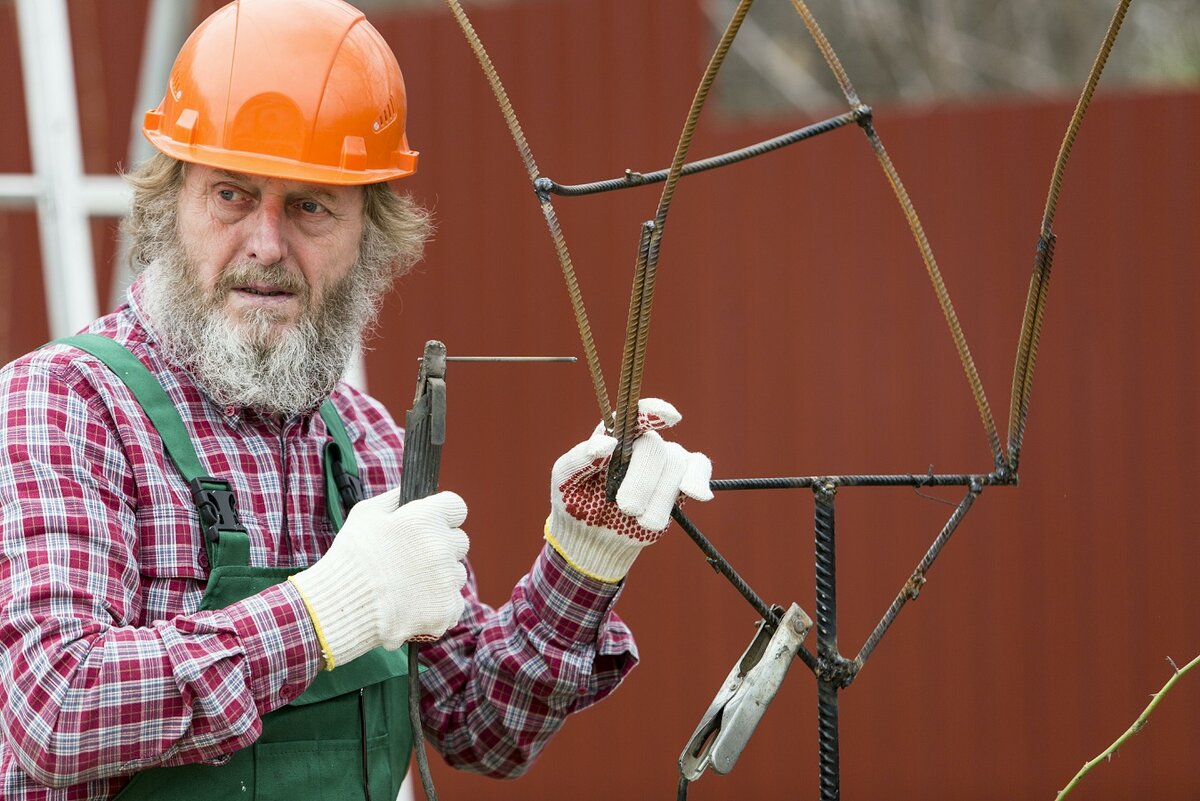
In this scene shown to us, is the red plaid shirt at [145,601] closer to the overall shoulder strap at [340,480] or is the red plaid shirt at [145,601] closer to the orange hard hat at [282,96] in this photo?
the overall shoulder strap at [340,480]

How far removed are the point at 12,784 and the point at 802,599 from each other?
3639mm


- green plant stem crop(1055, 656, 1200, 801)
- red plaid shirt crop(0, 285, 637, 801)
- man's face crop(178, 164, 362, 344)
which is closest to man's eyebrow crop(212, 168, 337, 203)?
man's face crop(178, 164, 362, 344)

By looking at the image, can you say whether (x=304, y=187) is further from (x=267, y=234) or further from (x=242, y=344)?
(x=242, y=344)

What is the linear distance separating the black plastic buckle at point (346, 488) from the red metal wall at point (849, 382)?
118 inches

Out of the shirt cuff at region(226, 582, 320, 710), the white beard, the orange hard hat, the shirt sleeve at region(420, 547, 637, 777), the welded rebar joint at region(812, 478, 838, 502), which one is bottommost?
the shirt sleeve at region(420, 547, 637, 777)

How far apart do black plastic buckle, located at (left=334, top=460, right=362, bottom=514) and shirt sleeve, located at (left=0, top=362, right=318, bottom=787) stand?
1.20 ft

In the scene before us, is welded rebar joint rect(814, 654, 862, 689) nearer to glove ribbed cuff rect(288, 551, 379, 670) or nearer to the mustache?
glove ribbed cuff rect(288, 551, 379, 670)

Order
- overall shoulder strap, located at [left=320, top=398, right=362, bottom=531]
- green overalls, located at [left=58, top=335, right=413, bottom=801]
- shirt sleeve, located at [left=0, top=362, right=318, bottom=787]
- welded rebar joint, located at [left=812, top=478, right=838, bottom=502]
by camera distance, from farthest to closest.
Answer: overall shoulder strap, located at [left=320, top=398, right=362, bottom=531]
green overalls, located at [left=58, top=335, right=413, bottom=801]
welded rebar joint, located at [left=812, top=478, right=838, bottom=502]
shirt sleeve, located at [left=0, top=362, right=318, bottom=787]

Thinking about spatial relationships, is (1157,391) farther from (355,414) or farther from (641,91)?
(355,414)

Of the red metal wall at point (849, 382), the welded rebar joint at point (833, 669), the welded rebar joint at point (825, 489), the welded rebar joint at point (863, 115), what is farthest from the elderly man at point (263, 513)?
the red metal wall at point (849, 382)

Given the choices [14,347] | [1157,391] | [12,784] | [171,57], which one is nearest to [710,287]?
[1157,391]

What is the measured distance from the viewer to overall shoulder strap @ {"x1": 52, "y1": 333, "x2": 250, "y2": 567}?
6.28 ft

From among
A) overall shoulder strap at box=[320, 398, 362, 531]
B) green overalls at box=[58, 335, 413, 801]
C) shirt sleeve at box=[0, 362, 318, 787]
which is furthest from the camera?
overall shoulder strap at box=[320, 398, 362, 531]

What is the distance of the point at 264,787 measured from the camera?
192 cm
